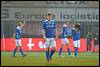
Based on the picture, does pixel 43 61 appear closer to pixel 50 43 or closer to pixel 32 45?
pixel 50 43

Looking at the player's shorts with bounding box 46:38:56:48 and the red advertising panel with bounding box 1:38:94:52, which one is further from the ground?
the player's shorts with bounding box 46:38:56:48

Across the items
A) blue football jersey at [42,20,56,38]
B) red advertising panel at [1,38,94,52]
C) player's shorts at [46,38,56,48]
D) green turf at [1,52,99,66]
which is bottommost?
red advertising panel at [1,38,94,52]

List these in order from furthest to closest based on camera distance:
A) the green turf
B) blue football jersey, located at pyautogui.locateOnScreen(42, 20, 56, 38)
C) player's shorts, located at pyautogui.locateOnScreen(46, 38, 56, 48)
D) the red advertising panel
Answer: the red advertising panel → blue football jersey, located at pyautogui.locateOnScreen(42, 20, 56, 38) → player's shorts, located at pyautogui.locateOnScreen(46, 38, 56, 48) → the green turf

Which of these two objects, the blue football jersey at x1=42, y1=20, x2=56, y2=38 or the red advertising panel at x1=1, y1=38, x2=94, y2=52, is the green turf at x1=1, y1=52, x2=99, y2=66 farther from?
the red advertising panel at x1=1, y1=38, x2=94, y2=52

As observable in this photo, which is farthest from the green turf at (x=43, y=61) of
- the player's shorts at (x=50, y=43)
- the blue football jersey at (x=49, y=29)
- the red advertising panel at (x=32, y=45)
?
the red advertising panel at (x=32, y=45)

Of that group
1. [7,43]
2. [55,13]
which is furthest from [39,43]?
[55,13]

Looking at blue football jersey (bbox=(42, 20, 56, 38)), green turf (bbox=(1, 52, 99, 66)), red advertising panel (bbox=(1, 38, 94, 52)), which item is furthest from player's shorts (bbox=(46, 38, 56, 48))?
red advertising panel (bbox=(1, 38, 94, 52))


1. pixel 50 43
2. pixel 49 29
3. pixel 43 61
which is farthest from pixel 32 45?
pixel 50 43

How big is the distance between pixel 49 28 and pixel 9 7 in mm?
28807

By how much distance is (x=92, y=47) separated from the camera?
3384 cm

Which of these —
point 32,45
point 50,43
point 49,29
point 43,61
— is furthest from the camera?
point 32,45

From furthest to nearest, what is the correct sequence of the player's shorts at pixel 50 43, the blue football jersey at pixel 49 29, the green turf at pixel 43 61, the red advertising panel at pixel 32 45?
the red advertising panel at pixel 32 45 < the blue football jersey at pixel 49 29 < the player's shorts at pixel 50 43 < the green turf at pixel 43 61

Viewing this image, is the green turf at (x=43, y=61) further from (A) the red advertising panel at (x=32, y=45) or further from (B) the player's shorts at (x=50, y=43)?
(A) the red advertising panel at (x=32, y=45)

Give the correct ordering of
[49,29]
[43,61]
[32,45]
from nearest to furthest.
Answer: [49,29] < [43,61] < [32,45]
